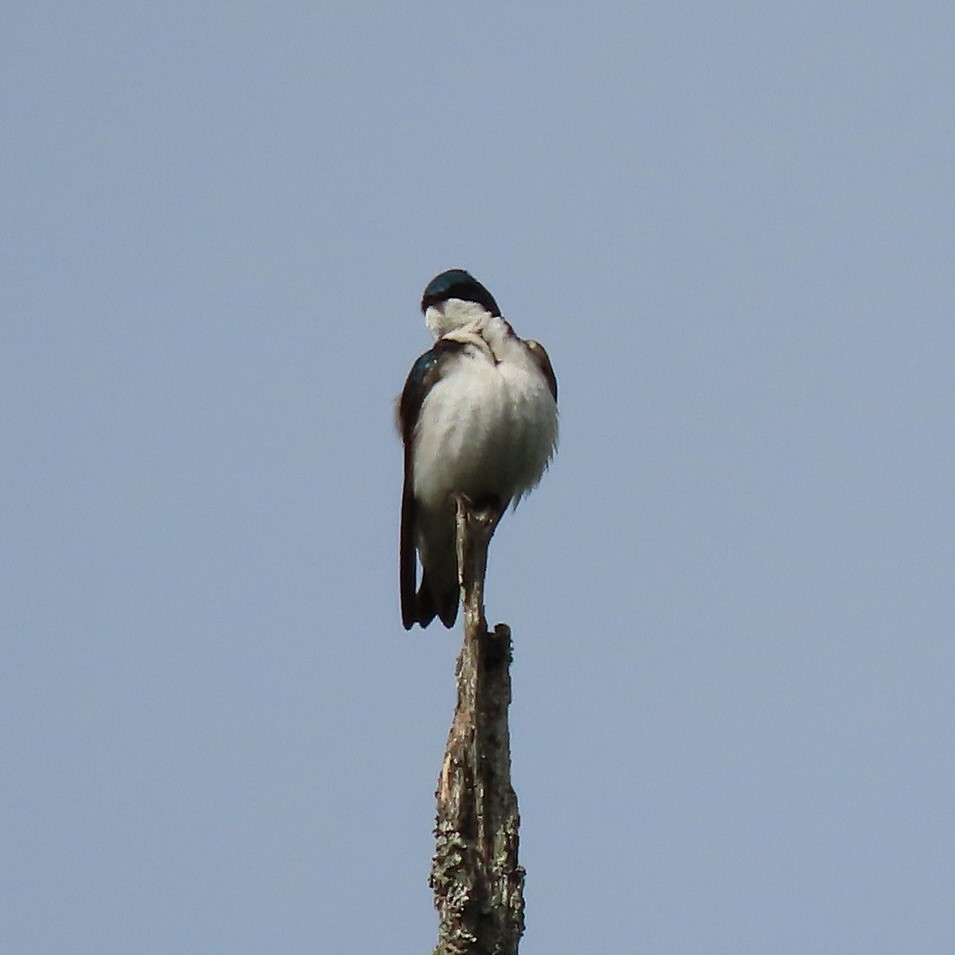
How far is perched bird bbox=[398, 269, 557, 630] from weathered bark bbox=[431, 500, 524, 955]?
2.48 m

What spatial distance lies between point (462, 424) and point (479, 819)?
3.16 meters

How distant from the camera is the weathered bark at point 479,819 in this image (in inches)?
263

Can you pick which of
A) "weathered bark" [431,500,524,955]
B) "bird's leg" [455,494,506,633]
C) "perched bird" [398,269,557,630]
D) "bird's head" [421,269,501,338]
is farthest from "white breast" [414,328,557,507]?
"weathered bark" [431,500,524,955]

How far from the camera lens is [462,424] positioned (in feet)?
31.4

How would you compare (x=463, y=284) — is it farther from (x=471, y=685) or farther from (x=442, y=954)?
(x=442, y=954)

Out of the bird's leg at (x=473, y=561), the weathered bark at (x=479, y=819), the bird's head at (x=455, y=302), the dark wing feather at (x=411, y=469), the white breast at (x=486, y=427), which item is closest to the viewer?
the weathered bark at (x=479, y=819)

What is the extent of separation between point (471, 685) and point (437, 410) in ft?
9.43

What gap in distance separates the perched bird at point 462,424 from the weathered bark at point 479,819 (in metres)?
2.48

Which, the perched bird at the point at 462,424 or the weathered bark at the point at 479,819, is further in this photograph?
the perched bird at the point at 462,424

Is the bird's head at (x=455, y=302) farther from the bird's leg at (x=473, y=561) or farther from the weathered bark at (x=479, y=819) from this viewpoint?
the weathered bark at (x=479, y=819)

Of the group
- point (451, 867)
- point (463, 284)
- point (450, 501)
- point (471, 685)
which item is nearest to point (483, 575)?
point (471, 685)

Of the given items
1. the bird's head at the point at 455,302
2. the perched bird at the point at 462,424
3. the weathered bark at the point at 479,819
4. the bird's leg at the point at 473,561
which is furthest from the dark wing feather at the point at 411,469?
the weathered bark at the point at 479,819

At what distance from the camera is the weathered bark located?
667 cm

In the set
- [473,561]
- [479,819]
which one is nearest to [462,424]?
[473,561]
